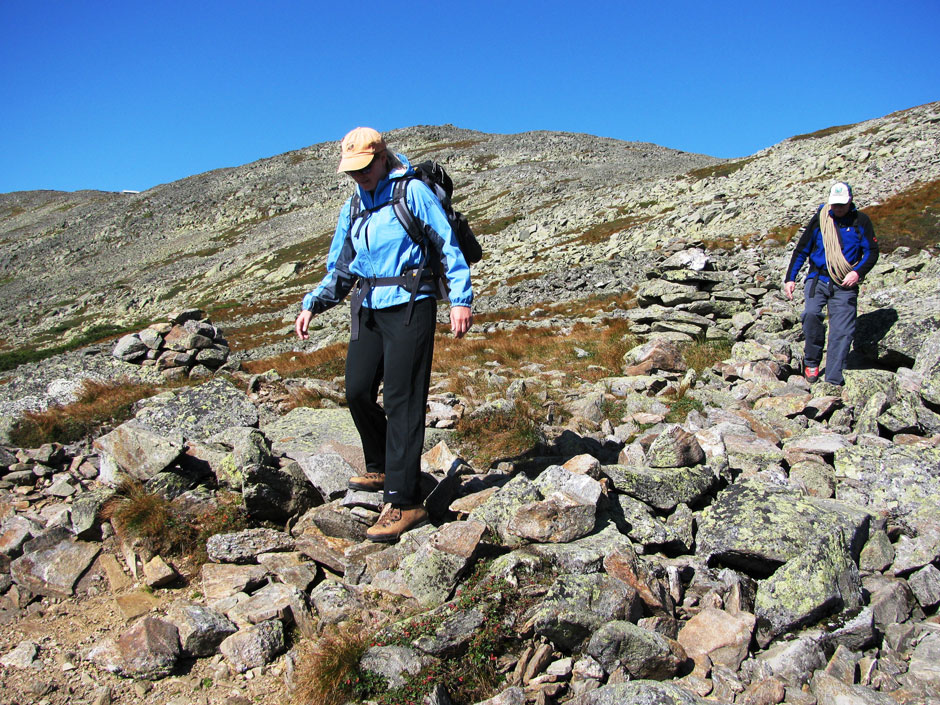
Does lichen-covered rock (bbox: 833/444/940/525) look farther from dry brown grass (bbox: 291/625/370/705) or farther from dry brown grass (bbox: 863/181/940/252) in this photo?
dry brown grass (bbox: 863/181/940/252)

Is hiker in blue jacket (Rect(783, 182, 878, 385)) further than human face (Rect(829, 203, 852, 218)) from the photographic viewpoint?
No

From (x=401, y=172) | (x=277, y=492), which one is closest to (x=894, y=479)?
(x=401, y=172)

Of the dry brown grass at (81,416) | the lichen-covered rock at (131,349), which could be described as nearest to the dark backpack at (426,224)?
the dry brown grass at (81,416)

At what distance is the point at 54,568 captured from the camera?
15.1 feet

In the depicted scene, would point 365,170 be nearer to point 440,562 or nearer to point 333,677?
point 440,562

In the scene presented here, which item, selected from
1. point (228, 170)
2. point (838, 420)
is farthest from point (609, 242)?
point (228, 170)

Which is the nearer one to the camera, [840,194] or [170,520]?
[170,520]

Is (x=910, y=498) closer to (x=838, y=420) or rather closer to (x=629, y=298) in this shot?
(x=838, y=420)

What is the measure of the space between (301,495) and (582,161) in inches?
3597

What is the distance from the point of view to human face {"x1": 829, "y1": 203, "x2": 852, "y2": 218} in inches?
314

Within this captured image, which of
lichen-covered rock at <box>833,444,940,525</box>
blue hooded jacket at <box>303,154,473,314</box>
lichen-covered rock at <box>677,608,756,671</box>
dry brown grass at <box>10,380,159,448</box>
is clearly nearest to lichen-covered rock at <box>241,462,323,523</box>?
blue hooded jacket at <box>303,154,473,314</box>

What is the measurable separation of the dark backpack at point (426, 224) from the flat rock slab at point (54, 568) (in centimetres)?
352

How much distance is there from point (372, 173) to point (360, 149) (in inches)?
7.4

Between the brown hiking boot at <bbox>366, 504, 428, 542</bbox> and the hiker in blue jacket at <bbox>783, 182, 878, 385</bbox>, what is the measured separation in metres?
6.28
